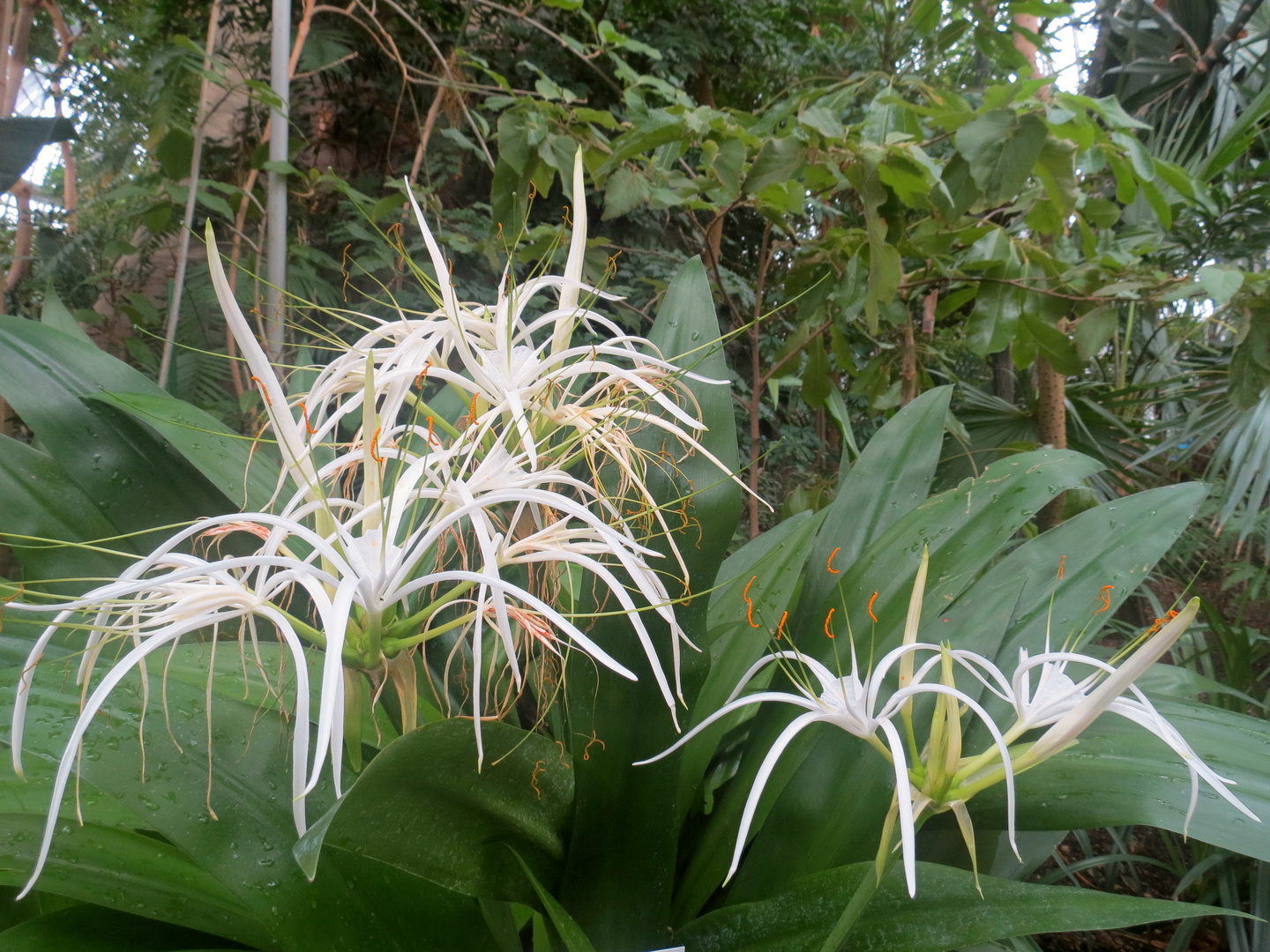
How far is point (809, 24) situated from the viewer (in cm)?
256

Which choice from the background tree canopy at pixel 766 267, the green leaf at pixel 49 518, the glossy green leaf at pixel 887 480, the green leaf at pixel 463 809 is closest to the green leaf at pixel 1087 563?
the background tree canopy at pixel 766 267

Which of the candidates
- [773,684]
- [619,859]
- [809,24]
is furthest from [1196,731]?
[809,24]

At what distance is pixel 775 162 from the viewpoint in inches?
34.1

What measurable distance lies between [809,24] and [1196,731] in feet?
9.03

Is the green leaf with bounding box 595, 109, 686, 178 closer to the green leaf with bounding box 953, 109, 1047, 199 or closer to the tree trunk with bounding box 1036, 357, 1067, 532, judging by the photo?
the green leaf with bounding box 953, 109, 1047, 199

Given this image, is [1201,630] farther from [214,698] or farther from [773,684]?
[214,698]

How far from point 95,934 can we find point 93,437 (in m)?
0.36

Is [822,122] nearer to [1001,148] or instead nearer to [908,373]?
[1001,148]

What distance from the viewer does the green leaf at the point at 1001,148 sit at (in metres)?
0.79

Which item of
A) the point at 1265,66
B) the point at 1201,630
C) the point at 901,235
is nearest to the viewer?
the point at 901,235

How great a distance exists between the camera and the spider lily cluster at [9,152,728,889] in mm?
293

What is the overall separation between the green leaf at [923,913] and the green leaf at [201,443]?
17.4 inches

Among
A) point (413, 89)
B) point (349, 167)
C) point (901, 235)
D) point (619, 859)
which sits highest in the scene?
point (413, 89)

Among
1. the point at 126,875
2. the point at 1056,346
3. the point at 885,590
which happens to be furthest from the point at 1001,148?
the point at 126,875
